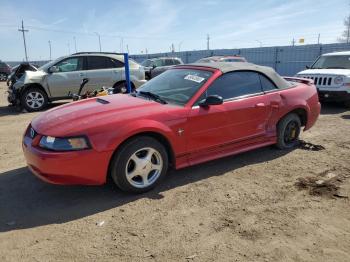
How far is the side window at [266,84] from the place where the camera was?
210 inches

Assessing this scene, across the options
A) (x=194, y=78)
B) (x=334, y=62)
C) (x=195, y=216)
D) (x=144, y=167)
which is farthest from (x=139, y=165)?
(x=334, y=62)

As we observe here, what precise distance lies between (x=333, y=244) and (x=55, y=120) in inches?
132

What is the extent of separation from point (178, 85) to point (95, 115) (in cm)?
140

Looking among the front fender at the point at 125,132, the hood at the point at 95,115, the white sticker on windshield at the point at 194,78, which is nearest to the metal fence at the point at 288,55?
the white sticker on windshield at the point at 194,78

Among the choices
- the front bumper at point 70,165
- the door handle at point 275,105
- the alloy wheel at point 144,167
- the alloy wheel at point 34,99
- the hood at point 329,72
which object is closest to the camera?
the front bumper at point 70,165

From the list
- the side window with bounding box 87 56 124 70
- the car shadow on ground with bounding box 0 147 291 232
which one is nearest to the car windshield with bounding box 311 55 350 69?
the side window with bounding box 87 56 124 70

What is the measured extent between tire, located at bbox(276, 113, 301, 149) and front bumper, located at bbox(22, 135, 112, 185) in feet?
10.1

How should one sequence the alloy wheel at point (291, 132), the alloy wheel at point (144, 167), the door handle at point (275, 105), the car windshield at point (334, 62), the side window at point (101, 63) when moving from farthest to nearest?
the side window at point (101, 63) → the car windshield at point (334, 62) → the alloy wheel at point (291, 132) → the door handle at point (275, 105) → the alloy wheel at point (144, 167)

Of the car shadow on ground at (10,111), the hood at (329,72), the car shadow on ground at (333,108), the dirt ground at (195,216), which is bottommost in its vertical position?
the dirt ground at (195,216)

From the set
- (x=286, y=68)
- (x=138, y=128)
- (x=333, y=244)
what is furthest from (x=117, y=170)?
(x=286, y=68)

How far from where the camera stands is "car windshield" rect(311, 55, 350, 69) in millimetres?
10297

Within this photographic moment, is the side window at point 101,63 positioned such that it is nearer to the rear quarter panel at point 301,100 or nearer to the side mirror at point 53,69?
the side mirror at point 53,69

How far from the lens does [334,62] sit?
1059cm

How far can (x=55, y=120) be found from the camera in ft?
13.5
